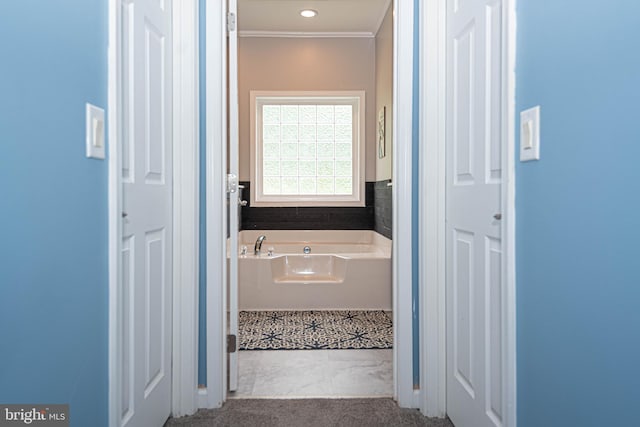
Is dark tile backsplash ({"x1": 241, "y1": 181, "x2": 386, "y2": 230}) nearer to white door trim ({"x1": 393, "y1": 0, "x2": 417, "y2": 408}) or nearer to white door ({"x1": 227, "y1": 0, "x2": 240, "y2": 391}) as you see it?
white door ({"x1": 227, "y1": 0, "x2": 240, "y2": 391})

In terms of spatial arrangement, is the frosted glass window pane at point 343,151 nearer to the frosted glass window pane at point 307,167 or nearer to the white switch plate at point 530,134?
the frosted glass window pane at point 307,167

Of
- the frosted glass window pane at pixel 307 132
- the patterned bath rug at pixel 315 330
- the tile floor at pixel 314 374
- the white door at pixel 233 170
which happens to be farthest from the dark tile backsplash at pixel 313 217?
the white door at pixel 233 170

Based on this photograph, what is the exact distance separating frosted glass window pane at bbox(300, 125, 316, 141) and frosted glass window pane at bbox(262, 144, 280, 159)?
29 cm

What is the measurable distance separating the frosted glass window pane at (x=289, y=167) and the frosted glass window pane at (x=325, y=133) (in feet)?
1.30

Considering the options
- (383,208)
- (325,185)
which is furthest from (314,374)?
(325,185)

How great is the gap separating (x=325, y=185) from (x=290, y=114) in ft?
2.84

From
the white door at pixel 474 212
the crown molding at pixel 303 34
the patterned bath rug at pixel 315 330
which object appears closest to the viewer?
the white door at pixel 474 212

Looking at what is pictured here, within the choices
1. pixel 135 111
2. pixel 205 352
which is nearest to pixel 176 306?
pixel 205 352

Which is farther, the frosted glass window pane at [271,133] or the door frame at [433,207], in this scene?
the frosted glass window pane at [271,133]

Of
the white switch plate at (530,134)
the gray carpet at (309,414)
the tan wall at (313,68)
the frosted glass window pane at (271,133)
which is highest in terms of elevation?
the tan wall at (313,68)

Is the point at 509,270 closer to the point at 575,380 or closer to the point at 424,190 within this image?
the point at 575,380

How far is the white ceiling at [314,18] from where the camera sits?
15.0 feet

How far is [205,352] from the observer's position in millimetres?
2211

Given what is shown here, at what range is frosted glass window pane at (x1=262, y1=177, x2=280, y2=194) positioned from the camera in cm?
557
